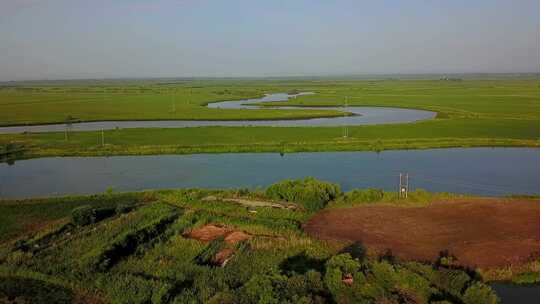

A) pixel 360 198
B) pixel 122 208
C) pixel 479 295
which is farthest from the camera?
pixel 360 198

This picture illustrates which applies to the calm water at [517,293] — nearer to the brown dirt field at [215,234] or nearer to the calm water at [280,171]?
the brown dirt field at [215,234]

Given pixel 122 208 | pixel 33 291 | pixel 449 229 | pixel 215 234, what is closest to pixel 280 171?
pixel 122 208

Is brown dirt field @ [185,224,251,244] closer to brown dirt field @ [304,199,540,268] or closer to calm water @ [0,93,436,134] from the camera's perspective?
brown dirt field @ [304,199,540,268]

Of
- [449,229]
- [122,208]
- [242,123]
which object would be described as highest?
[242,123]

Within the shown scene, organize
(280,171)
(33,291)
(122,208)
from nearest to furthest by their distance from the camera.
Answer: (33,291)
(122,208)
(280,171)

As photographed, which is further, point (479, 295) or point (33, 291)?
point (33, 291)

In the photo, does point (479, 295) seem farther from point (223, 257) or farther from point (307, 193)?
point (307, 193)

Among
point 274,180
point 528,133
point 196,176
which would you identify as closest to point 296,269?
point 274,180
